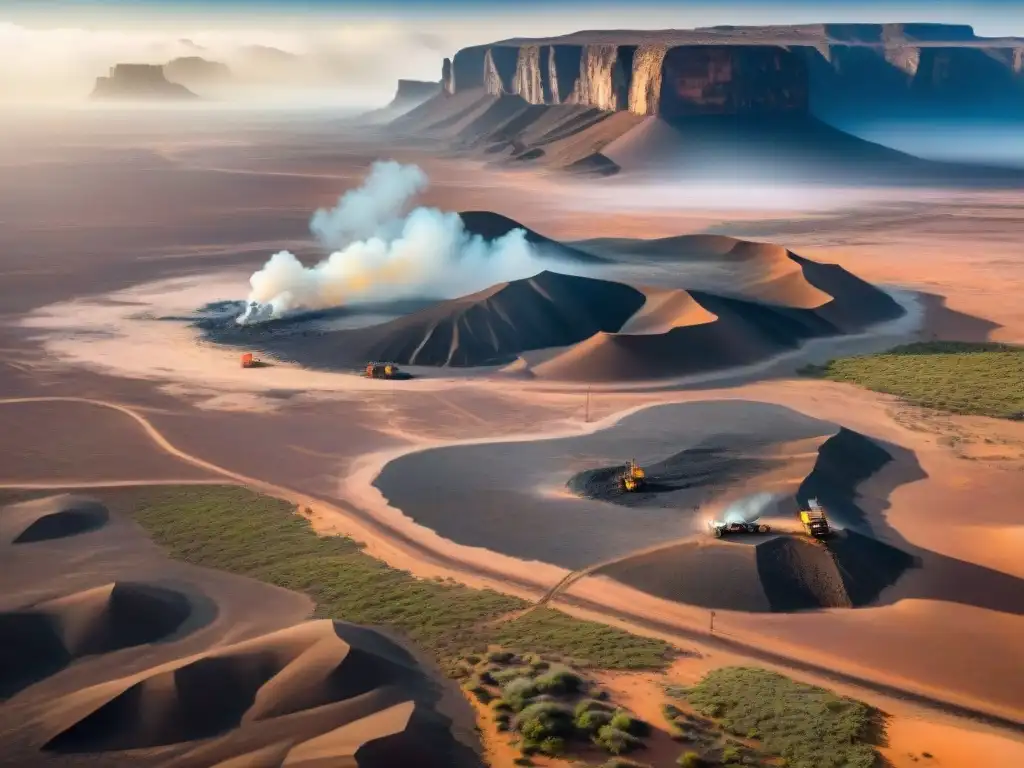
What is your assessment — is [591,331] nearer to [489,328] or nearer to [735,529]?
[489,328]

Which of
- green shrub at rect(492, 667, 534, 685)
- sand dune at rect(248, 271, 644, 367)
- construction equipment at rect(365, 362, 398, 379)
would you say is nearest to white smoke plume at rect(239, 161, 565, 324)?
sand dune at rect(248, 271, 644, 367)

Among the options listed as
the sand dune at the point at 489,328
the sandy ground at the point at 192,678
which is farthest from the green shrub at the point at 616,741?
the sand dune at the point at 489,328

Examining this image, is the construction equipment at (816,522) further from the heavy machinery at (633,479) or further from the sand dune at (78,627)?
the sand dune at (78,627)

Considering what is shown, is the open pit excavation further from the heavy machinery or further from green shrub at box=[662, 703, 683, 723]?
green shrub at box=[662, 703, 683, 723]

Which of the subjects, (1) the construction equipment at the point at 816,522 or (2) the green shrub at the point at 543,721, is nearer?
(2) the green shrub at the point at 543,721

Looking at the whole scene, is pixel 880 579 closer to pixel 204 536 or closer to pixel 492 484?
pixel 492 484

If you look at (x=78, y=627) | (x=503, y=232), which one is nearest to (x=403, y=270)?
(x=503, y=232)
